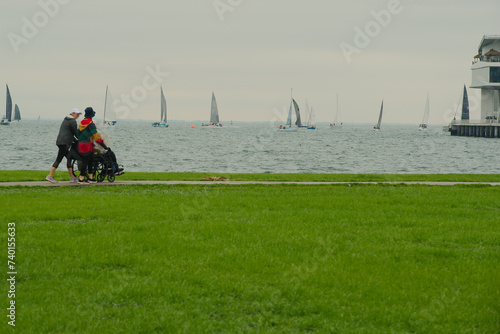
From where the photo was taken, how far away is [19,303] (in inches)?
238

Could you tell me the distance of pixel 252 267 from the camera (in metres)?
7.48

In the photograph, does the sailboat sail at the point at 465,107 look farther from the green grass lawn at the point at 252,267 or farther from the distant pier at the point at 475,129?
the green grass lawn at the point at 252,267

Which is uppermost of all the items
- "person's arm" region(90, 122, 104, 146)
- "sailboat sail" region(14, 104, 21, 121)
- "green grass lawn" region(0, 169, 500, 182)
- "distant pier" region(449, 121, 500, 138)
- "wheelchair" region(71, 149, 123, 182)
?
"sailboat sail" region(14, 104, 21, 121)

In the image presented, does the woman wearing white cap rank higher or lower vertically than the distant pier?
lower

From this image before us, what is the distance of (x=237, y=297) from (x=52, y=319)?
82.1 inches

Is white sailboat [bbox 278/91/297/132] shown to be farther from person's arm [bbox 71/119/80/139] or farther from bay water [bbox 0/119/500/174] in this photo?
person's arm [bbox 71/119/80/139]

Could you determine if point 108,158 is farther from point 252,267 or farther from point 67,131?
point 252,267

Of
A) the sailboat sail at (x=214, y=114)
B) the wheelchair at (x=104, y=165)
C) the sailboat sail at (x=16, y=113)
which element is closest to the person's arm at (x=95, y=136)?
the wheelchair at (x=104, y=165)

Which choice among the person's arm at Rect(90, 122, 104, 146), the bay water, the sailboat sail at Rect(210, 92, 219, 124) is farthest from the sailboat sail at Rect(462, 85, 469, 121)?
the person's arm at Rect(90, 122, 104, 146)

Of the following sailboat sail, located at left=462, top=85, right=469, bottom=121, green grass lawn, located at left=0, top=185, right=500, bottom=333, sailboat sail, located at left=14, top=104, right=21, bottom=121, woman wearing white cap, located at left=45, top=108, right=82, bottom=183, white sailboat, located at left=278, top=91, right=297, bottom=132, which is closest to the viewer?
green grass lawn, located at left=0, top=185, right=500, bottom=333

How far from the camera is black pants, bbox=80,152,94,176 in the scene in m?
16.1

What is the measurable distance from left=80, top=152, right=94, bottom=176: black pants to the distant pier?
9486cm

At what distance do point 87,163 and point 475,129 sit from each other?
10568 cm

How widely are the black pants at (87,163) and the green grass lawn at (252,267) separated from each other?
3.16 m
